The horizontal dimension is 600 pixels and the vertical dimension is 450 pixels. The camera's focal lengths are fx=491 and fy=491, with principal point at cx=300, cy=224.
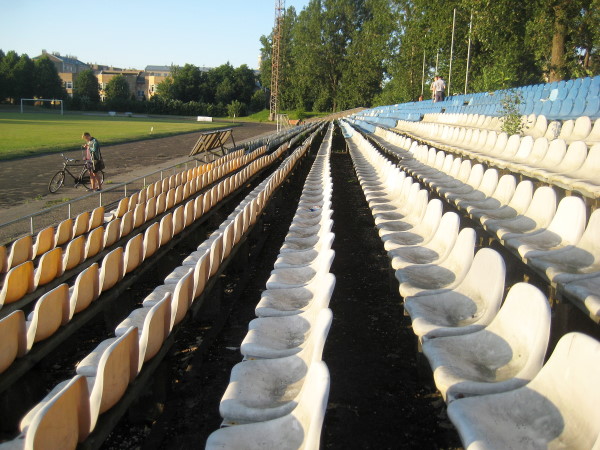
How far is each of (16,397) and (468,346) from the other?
194 centimetres

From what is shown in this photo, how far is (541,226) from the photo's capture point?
9.96ft

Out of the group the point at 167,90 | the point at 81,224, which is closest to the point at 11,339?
the point at 81,224

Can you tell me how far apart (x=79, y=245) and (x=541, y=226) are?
3188 mm

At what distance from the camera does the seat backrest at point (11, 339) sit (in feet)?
6.72

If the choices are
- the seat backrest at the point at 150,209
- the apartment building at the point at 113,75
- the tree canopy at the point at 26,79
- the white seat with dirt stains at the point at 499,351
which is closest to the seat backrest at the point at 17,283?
the seat backrest at the point at 150,209

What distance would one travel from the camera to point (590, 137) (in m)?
4.84

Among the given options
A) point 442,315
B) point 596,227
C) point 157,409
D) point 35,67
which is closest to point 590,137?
point 596,227

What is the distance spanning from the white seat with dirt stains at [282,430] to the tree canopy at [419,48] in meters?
15.2

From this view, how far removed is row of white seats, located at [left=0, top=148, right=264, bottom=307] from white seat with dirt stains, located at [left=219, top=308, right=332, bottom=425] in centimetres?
178

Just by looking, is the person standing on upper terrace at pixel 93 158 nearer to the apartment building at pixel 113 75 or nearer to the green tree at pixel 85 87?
the green tree at pixel 85 87

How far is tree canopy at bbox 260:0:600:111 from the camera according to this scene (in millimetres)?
14812

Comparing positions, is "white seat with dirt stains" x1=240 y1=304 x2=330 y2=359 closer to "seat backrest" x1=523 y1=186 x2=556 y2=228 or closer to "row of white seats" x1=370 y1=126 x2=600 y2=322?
"row of white seats" x1=370 y1=126 x2=600 y2=322

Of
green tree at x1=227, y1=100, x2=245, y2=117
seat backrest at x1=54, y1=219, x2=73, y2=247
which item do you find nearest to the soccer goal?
green tree at x1=227, y1=100, x2=245, y2=117

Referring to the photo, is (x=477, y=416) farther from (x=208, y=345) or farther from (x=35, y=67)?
(x=35, y=67)
